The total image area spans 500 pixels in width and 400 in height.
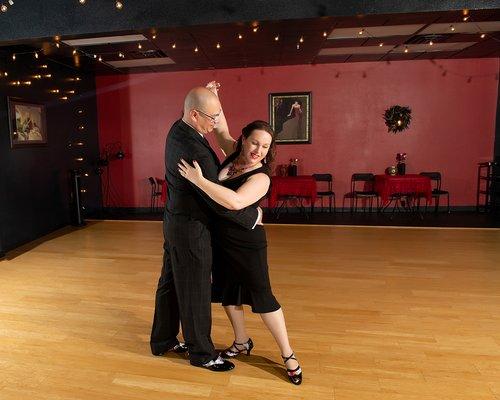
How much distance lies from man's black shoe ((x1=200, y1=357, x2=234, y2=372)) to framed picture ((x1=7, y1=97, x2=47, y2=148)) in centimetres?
459

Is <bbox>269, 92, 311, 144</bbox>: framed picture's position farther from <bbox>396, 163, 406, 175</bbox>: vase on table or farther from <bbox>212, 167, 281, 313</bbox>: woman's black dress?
<bbox>212, 167, 281, 313</bbox>: woman's black dress

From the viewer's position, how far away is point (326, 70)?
768cm

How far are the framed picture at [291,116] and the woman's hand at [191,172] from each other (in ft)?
19.5

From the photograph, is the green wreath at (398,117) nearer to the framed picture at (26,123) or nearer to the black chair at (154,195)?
the black chair at (154,195)

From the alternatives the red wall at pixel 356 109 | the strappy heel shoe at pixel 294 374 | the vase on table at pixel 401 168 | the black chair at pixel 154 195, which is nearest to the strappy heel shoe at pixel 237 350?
the strappy heel shoe at pixel 294 374

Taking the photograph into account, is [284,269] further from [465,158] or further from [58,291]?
[465,158]

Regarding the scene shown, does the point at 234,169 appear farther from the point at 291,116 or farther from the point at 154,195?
the point at 154,195

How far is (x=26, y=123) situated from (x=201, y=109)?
4.79 m

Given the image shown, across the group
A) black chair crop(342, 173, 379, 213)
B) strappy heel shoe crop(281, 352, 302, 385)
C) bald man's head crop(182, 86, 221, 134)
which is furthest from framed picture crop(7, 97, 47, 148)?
black chair crop(342, 173, 379, 213)

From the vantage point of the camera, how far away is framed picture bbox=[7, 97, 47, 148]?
5430 millimetres

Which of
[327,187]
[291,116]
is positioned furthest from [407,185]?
[291,116]

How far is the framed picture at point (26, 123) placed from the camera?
5.43 meters

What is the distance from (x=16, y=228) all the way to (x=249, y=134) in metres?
4.72

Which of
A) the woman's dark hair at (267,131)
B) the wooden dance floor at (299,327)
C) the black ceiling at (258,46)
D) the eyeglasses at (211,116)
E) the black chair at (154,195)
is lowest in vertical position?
the wooden dance floor at (299,327)
